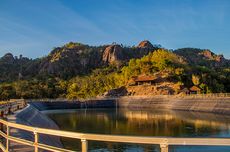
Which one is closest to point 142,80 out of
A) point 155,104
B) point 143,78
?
point 143,78

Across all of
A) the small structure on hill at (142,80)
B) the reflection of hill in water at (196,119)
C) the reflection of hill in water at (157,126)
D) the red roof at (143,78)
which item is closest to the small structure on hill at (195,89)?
the small structure on hill at (142,80)

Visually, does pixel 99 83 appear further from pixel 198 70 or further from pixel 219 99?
pixel 219 99

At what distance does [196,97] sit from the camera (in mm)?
91625

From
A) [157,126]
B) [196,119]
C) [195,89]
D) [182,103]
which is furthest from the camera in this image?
[195,89]

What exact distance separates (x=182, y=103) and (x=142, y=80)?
35.6 meters

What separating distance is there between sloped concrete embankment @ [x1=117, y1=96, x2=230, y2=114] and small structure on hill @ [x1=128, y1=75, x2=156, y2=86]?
11.2m

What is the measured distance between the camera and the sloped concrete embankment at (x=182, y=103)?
3049 inches

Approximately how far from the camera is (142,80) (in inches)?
5113

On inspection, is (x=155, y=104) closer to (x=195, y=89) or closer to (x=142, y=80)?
(x=195, y=89)

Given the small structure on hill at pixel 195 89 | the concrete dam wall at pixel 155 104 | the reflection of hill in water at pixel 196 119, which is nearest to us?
the reflection of hill in water at pixel 196 119

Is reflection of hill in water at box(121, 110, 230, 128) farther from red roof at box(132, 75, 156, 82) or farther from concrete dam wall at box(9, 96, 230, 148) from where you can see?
red roof at box(132, 75, 156, 82)

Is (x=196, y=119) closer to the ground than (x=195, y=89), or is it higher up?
closer to the ground

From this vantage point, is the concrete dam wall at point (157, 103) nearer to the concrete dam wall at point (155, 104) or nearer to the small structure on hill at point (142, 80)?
the concrete dam wall at point (155, 104)

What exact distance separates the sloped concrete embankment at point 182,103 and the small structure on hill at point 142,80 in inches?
440
